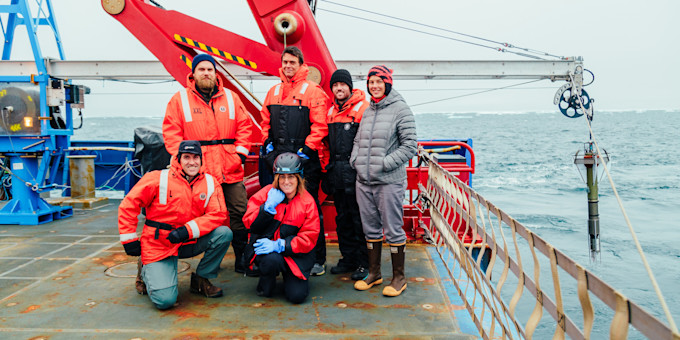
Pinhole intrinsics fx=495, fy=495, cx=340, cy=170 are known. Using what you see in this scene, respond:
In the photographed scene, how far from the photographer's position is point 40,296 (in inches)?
161

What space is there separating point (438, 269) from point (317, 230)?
1435mm

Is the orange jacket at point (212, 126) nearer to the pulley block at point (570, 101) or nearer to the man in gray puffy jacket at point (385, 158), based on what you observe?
the man in gray puffy jacket at point (385, 158)

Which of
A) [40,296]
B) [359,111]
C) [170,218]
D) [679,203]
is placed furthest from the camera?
[679,203]

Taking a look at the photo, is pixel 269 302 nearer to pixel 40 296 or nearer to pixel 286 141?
pixel 286 141

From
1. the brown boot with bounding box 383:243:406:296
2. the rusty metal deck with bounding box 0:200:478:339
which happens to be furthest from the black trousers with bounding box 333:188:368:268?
the brown boot with bounding box 383:243:406:296

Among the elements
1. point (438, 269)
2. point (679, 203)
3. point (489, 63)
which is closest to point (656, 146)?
point (679, 203)

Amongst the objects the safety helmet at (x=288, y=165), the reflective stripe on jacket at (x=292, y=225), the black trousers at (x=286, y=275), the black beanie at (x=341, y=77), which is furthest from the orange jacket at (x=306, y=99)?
the black trousers at (x=286, y=275)

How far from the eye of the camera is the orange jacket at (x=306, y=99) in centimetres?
443

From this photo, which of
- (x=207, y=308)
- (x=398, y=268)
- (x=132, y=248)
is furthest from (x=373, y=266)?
(x=132, y=248)

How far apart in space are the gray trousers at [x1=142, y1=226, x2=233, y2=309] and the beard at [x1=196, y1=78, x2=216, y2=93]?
119 centimetres

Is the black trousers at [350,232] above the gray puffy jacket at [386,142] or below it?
below

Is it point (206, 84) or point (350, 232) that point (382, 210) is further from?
point (206, 84)

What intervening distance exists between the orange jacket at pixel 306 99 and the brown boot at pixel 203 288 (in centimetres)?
144

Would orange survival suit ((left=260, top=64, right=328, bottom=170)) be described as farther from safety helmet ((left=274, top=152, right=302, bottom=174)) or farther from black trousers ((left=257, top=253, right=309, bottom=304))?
black trousers ((left=257, top=253, right=309, bottom=304))
